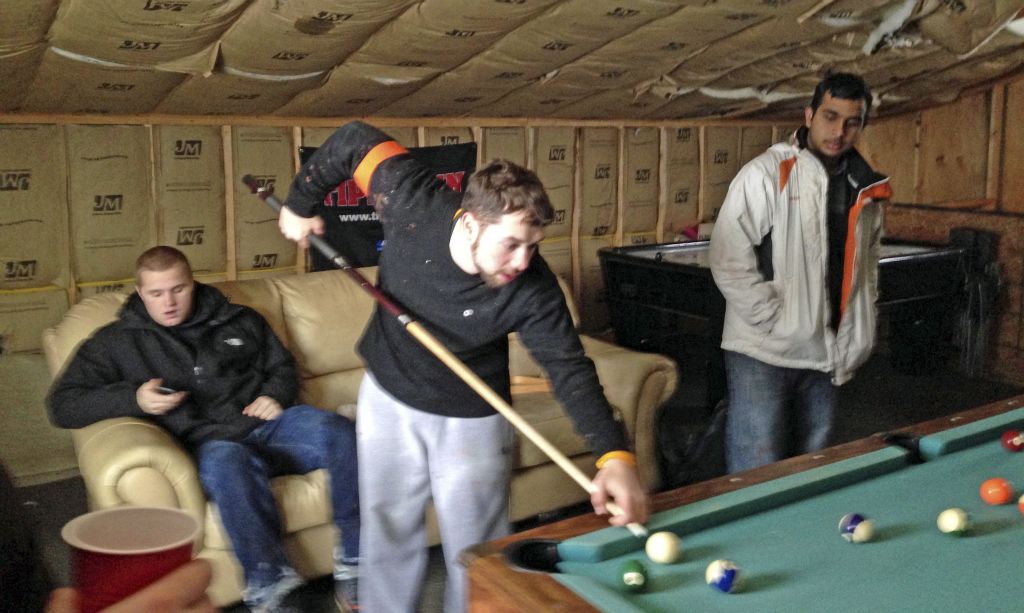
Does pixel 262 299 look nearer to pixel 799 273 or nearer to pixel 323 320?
pixel 323 320

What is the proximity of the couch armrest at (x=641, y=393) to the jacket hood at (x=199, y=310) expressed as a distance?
148 cm

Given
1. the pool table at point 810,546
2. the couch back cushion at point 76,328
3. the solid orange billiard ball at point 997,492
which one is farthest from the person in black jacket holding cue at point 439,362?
the couch back cushion at point 76,328

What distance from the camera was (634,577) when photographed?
145 centimetres

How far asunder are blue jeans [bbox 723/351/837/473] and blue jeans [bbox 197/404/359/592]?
4.17 feet

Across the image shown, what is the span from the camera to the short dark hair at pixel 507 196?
75.2 inches

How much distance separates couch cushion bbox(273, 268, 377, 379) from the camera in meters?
3.67

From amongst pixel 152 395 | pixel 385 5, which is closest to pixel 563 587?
pixel 152 395

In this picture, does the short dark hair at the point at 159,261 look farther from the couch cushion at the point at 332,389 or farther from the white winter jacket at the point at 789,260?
the white winter jacket at the point at 789,260

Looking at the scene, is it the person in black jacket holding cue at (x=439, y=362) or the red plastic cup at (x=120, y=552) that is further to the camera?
the person in black jacket holding cue at (x=439, y=362)

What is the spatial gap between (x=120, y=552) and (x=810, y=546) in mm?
1225

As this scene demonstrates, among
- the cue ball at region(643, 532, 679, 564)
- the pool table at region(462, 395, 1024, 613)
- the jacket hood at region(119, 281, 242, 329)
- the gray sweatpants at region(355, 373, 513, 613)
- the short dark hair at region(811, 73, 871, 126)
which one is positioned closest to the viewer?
the pool table at region(462, 395, 1024, 613)

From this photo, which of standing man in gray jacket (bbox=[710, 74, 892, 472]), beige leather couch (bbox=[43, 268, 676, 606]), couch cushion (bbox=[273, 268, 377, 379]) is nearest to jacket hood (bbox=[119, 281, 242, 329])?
beige leather couch (bbox=[43, 268, 676, 606])

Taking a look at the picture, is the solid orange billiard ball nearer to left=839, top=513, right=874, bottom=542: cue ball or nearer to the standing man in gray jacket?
left=839, top=513, right=874, bottom=542: cue ball

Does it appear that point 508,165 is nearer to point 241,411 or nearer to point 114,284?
point 241,411
